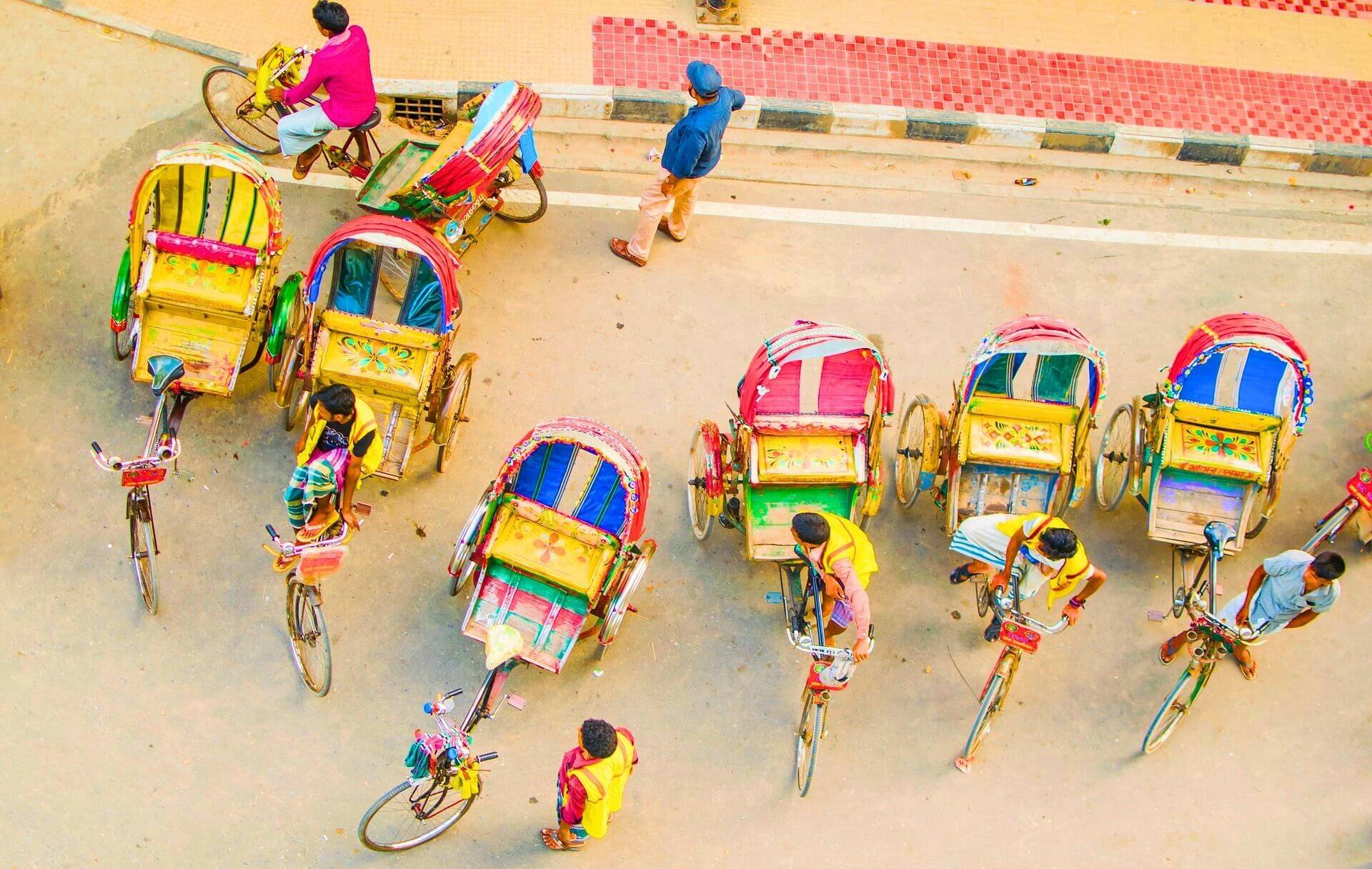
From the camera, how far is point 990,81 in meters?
10.4

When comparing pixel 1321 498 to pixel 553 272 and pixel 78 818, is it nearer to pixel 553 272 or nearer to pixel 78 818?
pixel 553 272

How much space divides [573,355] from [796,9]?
392cm

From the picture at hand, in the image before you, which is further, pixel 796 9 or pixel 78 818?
pixel 796 9

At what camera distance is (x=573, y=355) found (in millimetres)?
8664

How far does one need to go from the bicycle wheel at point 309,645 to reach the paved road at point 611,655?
111 mm

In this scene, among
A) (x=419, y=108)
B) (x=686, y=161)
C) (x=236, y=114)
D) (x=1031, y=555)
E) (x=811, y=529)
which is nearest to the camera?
(x=811, y=529)

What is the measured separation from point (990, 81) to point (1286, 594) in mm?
5260

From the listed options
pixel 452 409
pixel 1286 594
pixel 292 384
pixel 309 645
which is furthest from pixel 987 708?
pixel 292 384

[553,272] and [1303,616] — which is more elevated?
[553,272]

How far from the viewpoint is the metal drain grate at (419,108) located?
9.61 m

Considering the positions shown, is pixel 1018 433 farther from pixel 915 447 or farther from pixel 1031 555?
pixel 1031 555

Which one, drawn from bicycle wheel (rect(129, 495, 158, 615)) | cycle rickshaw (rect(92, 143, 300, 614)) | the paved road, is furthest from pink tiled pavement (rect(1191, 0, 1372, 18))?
bicycle wheel (rect(129, 495, 158, 615))

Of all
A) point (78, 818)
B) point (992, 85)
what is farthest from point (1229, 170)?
point (78, 818)

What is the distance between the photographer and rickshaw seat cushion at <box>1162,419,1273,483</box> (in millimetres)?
7766
